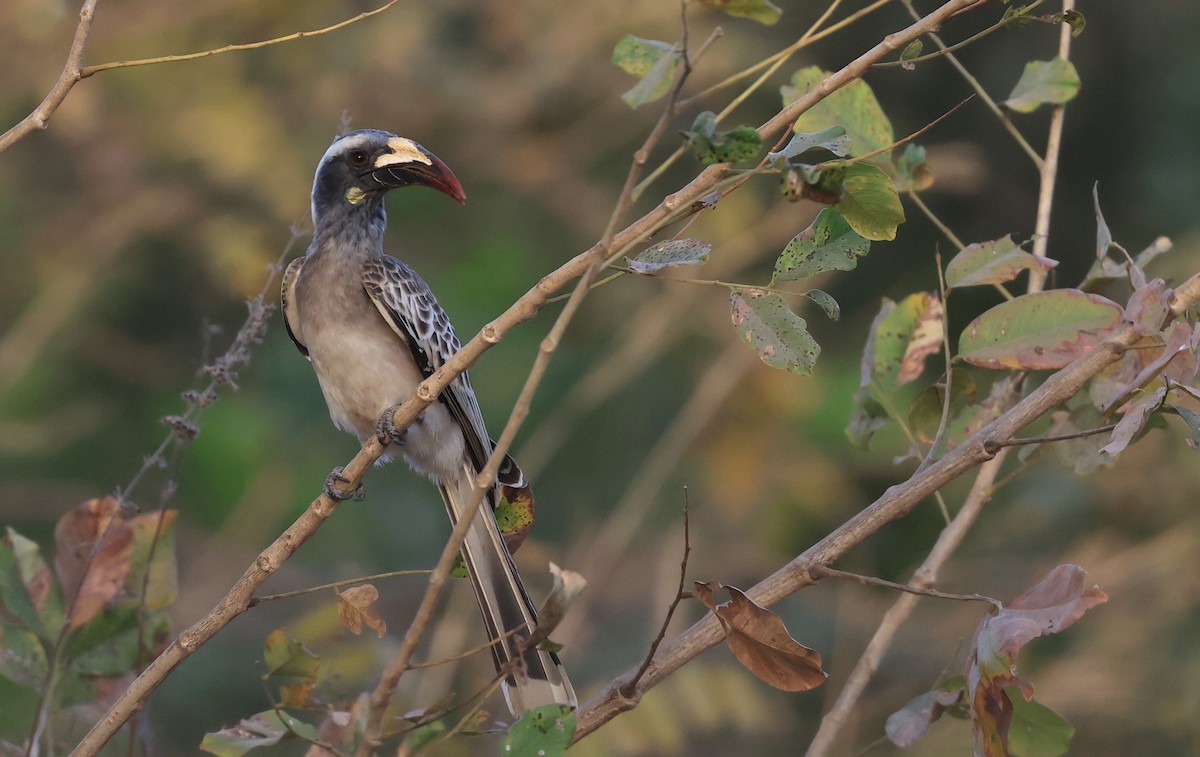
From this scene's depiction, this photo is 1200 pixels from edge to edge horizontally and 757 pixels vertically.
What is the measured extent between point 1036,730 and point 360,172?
2154mm

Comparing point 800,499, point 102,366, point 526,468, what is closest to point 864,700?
point 800,499

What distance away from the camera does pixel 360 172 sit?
332 cm

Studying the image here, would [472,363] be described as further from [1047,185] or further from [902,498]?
[1047,185]

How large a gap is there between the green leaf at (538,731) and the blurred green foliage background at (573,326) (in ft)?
11.7

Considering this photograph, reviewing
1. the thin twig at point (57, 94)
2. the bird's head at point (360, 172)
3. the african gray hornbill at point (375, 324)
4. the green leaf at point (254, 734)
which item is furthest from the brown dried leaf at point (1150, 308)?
the bird's head at point (360, 172)

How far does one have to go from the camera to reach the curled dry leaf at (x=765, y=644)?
1679 mm

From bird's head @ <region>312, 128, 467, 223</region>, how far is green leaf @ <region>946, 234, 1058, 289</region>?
4.91ft

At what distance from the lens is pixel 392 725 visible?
2074 millimetres

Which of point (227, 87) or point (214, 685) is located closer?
point (214, 685)

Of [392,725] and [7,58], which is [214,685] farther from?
[392,725]

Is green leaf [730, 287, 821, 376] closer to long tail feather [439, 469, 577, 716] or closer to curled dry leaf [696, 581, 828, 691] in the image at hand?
curled dry leaf [696, 581, 828, 691]

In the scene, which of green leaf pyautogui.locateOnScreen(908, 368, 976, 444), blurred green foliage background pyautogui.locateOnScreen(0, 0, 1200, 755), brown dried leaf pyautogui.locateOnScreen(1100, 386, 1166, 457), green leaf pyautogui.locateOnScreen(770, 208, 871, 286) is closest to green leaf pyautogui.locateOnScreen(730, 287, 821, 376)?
green leaf pyautogui.locateOnScreen(770, 208, 871, 286)

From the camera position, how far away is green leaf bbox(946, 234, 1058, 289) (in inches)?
74.7

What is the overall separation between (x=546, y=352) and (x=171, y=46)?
509 centimetres
